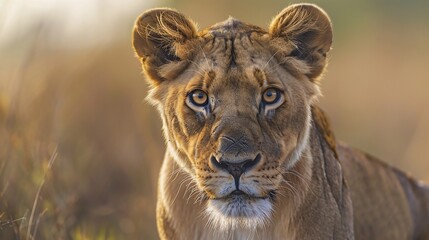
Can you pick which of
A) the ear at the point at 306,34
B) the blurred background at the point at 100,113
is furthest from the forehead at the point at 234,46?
the blurred background at the point at 100,113

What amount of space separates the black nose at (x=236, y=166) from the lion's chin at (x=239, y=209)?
146 mm

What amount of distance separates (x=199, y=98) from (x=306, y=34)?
0.71 meters

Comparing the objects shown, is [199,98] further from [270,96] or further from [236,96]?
[270,96]

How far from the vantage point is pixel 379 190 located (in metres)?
7.07

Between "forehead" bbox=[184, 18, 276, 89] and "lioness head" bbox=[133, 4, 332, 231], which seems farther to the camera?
"forehead" bbox=[184, 18, 276, 89]

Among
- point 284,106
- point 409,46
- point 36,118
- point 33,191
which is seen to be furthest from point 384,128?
point 284,106

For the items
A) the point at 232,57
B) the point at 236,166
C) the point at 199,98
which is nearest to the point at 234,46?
the point at 232,57

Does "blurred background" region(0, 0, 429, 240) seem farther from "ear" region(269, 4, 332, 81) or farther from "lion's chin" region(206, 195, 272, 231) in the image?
"ear" region(269, 4, 332, 81)

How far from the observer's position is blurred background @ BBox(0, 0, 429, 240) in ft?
23.2

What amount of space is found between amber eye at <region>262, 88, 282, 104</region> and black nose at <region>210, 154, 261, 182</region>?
412 millimetres

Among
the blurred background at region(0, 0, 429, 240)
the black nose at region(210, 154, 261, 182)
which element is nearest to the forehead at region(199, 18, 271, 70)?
the black nose at region(210, 154, 261, 182)

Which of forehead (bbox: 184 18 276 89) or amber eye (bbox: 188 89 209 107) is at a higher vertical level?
forehead (bbox: 184 18 276 89)

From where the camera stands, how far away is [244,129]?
533cm

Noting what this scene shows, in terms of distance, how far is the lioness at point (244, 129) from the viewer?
209 inches
